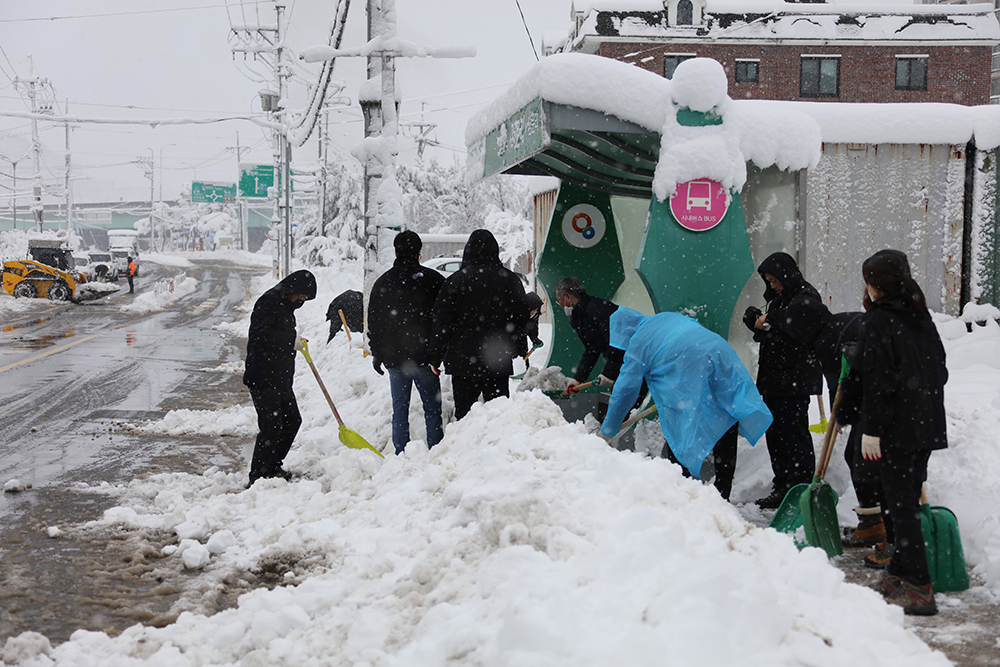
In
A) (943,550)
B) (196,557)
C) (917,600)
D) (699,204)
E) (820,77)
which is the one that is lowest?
(196,557)

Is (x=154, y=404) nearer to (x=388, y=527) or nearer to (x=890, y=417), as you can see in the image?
(x=388, y=527)

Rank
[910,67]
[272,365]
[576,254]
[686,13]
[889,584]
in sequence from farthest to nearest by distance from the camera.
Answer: [910,67], [686,13], [576,254], [272,365], [889,584]

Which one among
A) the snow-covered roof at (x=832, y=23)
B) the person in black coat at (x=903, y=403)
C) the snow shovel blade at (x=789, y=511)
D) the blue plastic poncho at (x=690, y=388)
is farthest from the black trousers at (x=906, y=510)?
the snow-covered roof at (x=832, y=23)

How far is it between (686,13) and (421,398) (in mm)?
30389

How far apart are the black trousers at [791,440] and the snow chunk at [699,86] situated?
216 cm

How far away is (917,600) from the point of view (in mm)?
3748

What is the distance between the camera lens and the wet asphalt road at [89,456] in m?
4.08

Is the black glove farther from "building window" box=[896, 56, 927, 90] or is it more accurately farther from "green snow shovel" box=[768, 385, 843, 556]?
"building window" box=[896, 56, 927, 90]

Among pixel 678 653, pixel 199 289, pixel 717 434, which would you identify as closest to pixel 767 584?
pixel 678 653

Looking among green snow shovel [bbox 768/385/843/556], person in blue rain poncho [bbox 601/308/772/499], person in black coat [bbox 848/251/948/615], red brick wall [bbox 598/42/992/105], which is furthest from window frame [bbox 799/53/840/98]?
person in black coat [bbox 848/251/948/615]

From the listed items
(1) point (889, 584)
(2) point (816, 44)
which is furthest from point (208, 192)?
(1) point (889, 584)

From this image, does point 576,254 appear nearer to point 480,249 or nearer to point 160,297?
point 480,249

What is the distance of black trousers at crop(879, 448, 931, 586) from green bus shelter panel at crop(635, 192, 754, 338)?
2365 millimetres

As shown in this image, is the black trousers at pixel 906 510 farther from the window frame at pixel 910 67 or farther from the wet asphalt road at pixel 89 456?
the window frame at pixel 910 67
